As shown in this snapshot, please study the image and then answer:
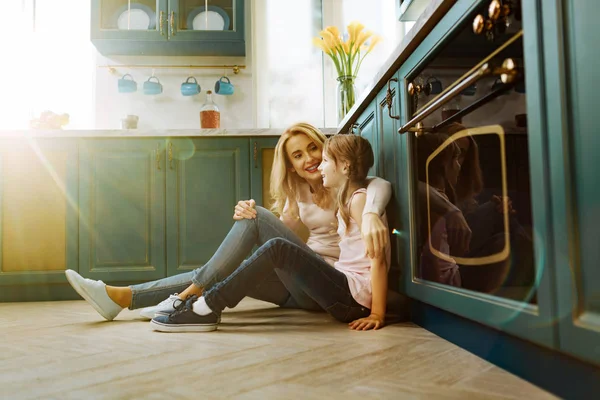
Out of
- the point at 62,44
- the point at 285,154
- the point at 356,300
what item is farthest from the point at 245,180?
the point at 62,44

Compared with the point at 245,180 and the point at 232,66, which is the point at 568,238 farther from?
the point at 232,66

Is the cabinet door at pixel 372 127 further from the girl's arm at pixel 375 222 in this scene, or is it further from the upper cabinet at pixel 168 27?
the upper cabinet at pixel 168 27

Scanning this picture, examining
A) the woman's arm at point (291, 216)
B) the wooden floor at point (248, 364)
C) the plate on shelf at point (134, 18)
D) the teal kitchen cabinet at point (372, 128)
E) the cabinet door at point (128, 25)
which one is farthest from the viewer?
the plate on shelf at point (134, 18)

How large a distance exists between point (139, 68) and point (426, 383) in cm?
316

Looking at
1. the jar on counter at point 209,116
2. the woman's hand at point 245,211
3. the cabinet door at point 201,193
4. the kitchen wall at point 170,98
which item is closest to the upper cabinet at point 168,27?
the kitchen wall at point 170,98

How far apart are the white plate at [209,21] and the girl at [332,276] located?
1.97 metres

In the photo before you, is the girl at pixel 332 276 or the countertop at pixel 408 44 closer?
the countertop at pixel 408 44

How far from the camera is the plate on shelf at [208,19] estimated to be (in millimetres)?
3340

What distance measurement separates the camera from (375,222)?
1.59 meters

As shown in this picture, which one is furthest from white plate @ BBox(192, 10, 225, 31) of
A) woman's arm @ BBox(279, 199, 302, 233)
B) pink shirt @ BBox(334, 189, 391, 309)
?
pink shirt @ BBox(334, 189, 391, 309)

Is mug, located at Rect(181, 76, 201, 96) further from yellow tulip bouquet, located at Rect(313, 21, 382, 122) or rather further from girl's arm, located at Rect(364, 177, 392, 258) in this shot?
girl's arm, located at Rect(364, 177, 392, 258)

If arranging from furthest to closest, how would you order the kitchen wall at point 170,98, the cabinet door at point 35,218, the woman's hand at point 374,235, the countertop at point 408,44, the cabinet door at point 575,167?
the kitchen wall at point 170,98 → the cabinet door at point 35,218 → the woman's hand at point 374,235 → the countertop at point 408,44 → the cabinet door at point 575,167

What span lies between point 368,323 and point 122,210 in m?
1.76

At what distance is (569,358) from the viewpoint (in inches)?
34.8
